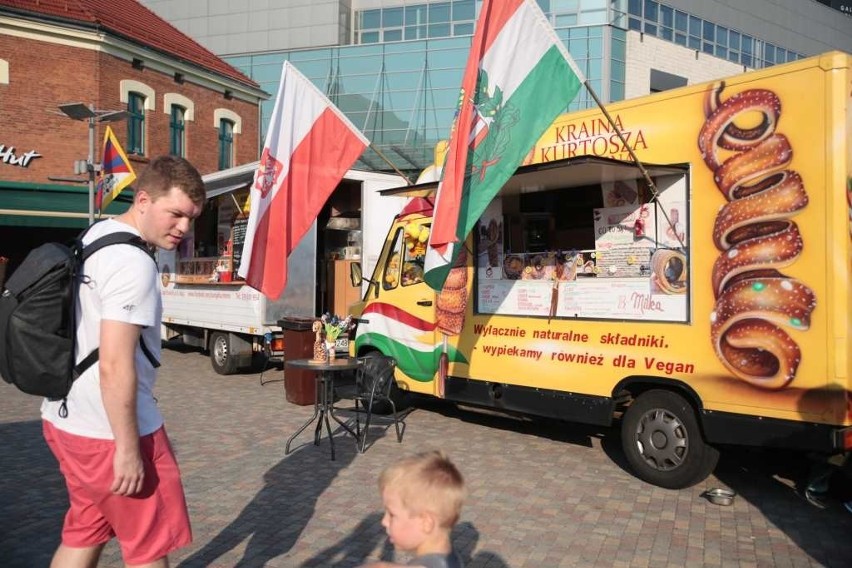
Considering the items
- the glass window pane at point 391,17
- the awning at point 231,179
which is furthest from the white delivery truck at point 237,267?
the glass window pane at point 391,17

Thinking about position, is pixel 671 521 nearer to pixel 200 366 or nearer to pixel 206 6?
pixel 200 366

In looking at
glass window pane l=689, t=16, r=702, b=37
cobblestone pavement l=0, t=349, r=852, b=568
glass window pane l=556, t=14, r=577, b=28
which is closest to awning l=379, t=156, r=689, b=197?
cobblestone pavement l=0, t=349, r=852, b=568

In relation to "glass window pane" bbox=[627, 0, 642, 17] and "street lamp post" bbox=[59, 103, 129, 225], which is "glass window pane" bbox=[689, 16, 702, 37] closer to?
"glass window pane" bbox=[627, 0, 642, 17]

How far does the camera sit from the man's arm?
8.73 ft

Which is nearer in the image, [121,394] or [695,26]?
[121,394]

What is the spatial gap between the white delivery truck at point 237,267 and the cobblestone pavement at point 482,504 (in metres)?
3.15

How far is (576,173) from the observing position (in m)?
6.73

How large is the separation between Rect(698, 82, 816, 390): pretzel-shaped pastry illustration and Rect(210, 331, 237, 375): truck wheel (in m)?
8.74

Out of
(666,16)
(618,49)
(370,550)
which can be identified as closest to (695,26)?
(666,16)

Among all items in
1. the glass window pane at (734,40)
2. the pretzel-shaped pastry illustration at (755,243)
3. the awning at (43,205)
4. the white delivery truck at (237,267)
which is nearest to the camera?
the pretzel-shaped pastry illustration at (755,243)

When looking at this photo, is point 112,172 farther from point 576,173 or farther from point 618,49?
point 618,49

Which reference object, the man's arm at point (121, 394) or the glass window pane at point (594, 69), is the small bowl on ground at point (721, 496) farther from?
the glass window pane at point (594, 69)

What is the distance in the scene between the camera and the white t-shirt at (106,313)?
8.92 ft

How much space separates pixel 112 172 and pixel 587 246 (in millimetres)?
13288
